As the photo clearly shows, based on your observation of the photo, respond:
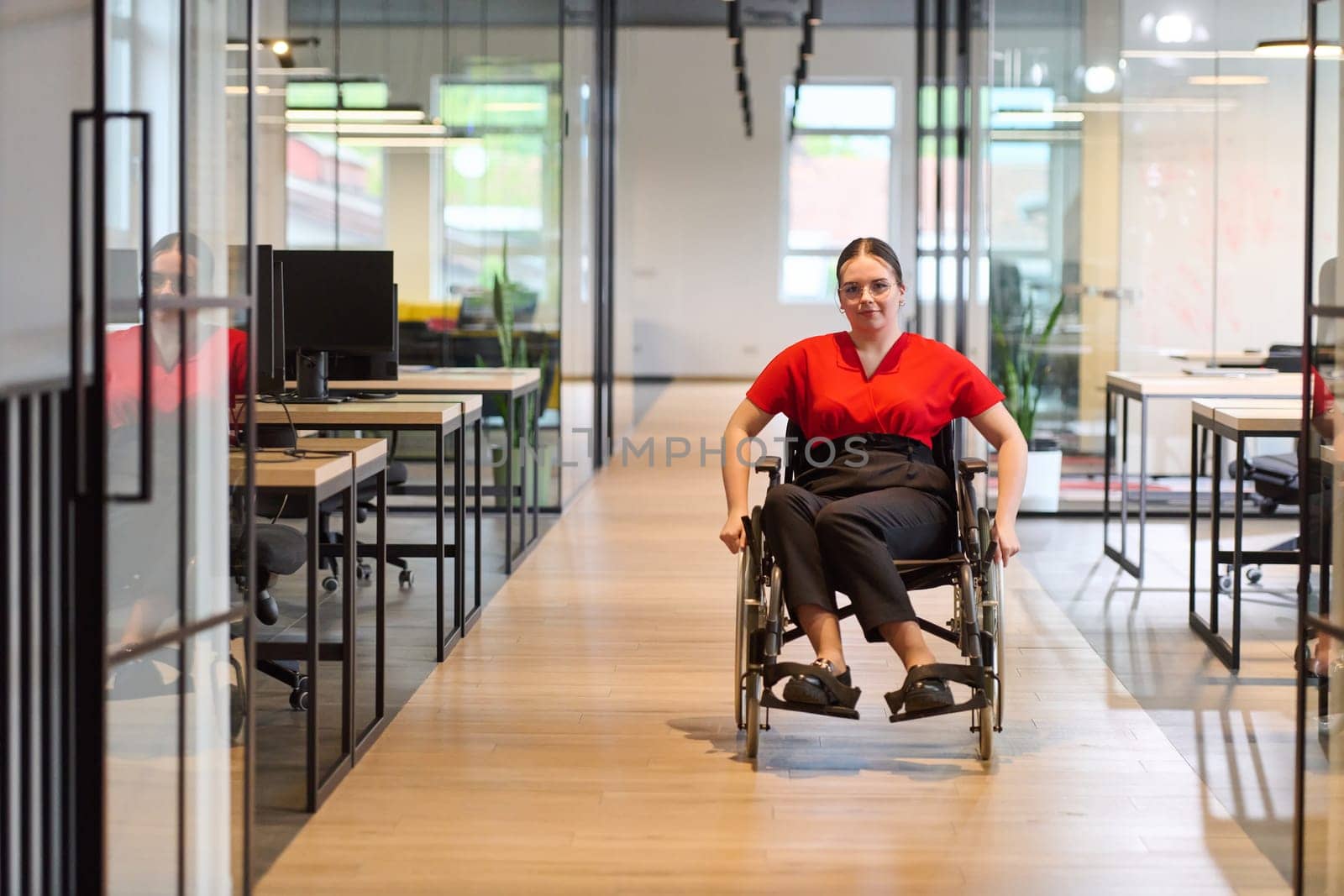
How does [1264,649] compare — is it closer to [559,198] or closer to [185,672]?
[185,672]

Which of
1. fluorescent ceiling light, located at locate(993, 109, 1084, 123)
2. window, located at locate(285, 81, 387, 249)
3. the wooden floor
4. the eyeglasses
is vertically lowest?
the wooden floor

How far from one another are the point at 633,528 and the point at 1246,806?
4.01 m

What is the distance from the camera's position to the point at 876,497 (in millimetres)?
3488

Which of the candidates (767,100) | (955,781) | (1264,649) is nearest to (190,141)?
(955,781)

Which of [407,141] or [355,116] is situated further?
[407,141]

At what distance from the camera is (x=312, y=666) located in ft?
10.2

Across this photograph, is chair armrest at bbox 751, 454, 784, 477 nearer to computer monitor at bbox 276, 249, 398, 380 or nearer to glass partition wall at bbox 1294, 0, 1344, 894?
glass partition wall at bbox 1294, 0, 1344, 894

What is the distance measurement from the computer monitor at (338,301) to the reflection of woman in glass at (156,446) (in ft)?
7.61

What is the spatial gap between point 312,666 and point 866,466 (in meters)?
1.33

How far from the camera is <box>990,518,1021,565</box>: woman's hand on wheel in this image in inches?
134

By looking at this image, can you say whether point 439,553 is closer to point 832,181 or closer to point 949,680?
point 949,680

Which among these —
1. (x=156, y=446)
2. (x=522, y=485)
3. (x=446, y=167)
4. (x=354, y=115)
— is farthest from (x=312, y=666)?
(x=446, y=167)

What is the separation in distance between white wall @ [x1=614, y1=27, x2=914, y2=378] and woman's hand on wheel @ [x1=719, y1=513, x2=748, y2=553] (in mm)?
13130

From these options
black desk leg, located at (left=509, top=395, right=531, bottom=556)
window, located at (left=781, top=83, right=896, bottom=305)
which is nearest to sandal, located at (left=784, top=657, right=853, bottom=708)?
black desk leg, located at (left=509, top=395, right=531, bottom=556)
